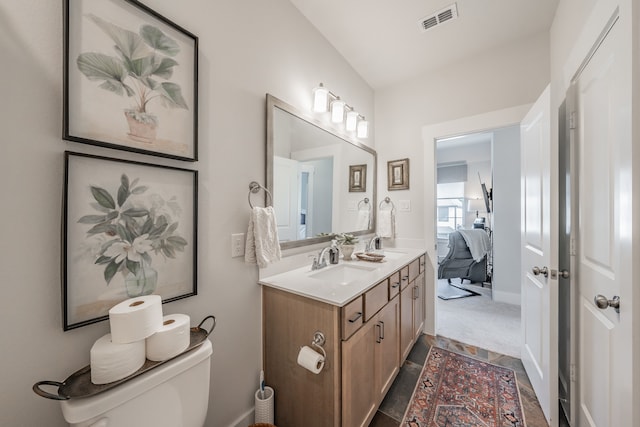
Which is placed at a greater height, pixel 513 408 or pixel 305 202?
pixel 305 202

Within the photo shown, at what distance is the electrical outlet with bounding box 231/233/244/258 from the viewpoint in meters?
1.29

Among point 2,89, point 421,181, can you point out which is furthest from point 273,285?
point 421,181

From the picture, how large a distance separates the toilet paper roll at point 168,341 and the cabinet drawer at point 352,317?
653 mm

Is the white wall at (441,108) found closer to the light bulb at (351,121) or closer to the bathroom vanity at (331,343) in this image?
the light bulb at (351,121)

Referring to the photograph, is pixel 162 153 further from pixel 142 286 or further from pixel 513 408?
pixel 513 408

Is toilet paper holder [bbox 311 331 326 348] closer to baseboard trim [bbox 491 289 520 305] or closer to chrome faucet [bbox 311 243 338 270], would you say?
chrome faucet [bbox 311 243 338 270]

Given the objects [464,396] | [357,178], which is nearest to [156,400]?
[464,396]

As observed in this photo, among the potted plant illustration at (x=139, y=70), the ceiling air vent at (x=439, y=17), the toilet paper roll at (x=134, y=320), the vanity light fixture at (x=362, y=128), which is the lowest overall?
the toilet paper roll at (x=134, y=320)

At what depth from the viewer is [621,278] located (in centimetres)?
83

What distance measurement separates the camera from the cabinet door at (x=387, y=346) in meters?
1.47

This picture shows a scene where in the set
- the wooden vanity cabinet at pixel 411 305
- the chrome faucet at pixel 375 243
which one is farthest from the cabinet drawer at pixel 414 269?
the chrome faucet at pixel 375 243

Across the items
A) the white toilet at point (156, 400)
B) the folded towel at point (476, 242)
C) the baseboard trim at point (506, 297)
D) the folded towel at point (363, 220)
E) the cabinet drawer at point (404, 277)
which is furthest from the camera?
the folded towel at point (476, 242)

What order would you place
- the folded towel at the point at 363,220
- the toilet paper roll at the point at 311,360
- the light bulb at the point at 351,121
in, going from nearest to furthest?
Answer: 1. the toilet paper roll at the point at 311,360
2. the light bulb at the point at 351,121
3. the folded towel at the point at 363,220

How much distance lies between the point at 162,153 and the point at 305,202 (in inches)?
38.6
